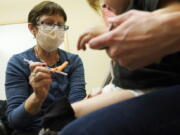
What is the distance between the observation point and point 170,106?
417mm

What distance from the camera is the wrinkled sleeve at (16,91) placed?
46.6 inches

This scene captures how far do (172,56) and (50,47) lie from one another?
1019mm

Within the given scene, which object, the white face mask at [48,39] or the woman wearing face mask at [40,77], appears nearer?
the woman wearing face mask at [40,77]

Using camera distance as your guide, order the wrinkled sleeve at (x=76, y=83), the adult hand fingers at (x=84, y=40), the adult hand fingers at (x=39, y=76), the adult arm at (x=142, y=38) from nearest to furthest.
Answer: the adult arm at (x=142, y=38), the adult hand fingers at (x=84, y=40), the adult hand fingers at (x=39, y=76), the wrinkled sleeve at (x=76, y=83)

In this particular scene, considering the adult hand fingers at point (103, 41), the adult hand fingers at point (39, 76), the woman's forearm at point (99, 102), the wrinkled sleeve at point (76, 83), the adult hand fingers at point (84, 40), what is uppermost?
the adult hand fingers at point (103, 41)

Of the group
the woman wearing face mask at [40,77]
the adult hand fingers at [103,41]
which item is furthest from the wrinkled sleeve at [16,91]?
the adult hand fingers at [103,41]

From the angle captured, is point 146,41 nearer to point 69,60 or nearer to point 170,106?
point 170,106

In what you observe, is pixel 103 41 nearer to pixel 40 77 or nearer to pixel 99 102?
pixel 99 102

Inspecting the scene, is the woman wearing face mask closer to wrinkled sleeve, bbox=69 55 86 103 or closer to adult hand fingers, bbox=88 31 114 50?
wrinkled sleeve, bbox=69 55 86 103

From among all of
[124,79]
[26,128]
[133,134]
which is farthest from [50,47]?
[133,134]

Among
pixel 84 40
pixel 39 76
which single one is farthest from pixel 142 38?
pixel 39 76

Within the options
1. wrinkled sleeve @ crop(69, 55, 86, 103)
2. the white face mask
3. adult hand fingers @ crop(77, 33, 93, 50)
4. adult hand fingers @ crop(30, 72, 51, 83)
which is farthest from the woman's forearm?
the white face mask

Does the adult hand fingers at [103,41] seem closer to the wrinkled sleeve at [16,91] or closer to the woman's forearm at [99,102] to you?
the woman's forearm at [99,102]

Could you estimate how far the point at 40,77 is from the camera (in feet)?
3.34
